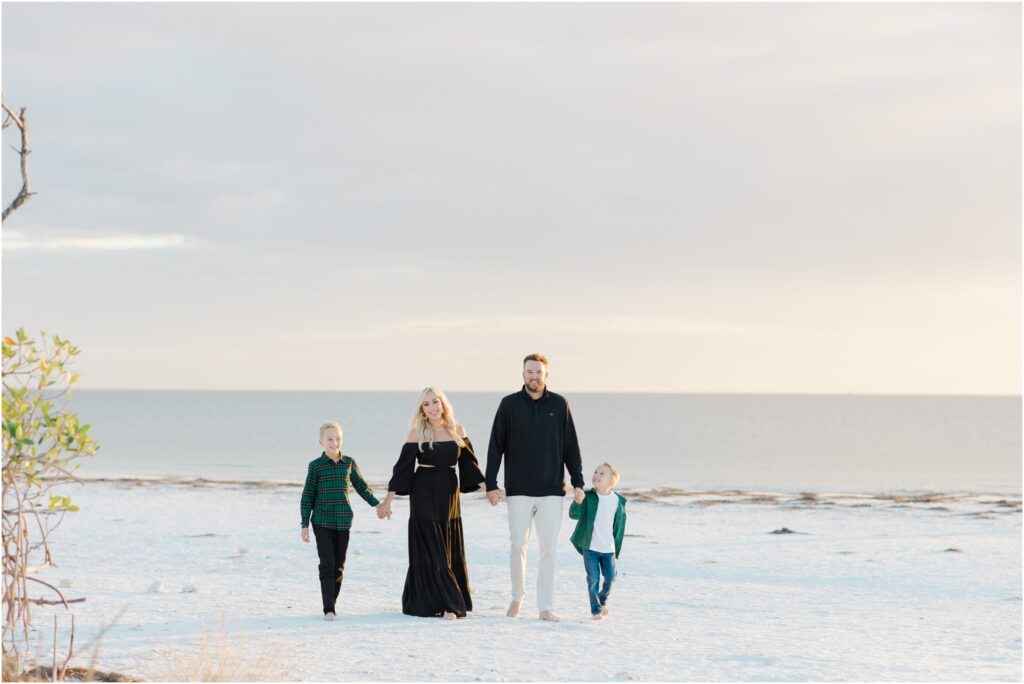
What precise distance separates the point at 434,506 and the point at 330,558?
981 millimetres

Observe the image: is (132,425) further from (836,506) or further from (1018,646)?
(1018,646)

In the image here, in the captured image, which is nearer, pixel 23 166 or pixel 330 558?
pixel 23 166

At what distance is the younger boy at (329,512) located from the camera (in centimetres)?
933

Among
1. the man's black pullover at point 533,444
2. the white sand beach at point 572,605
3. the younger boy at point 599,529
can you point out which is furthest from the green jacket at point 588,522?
the white sand beach at point 572,605

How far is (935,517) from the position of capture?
74.9 feet

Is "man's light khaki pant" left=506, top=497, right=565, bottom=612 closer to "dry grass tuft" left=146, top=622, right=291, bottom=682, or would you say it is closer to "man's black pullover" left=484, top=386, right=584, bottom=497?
"man's black pullover" left=484, top=386, right=584, bottom=497

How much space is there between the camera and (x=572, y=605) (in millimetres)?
10469

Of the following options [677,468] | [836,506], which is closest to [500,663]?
[836,506]

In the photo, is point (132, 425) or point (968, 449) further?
point (132, 425)

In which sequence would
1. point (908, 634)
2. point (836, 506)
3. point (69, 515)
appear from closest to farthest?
point (908, 634) < point (69, 515) < point (836, 506)

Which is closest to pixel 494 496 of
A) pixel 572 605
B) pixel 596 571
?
pixel 596 571

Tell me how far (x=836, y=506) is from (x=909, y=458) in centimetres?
3933

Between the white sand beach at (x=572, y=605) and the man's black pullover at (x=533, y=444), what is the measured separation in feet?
3.80

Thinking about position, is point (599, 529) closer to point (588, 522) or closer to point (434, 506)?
point (588, 522)
